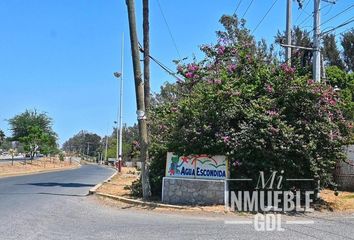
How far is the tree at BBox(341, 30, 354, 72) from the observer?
47.0m

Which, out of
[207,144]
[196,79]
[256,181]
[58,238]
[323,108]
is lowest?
[58,238]

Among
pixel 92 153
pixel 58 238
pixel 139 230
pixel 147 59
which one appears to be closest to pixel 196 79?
pixel 147 59

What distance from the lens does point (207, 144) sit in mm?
15523

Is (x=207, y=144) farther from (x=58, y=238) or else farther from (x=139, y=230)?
(x=58, y=238)

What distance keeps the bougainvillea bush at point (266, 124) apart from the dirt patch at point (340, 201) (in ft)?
2.68

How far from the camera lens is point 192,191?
1531 centimetres

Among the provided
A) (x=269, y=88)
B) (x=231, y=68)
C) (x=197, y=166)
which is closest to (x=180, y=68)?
(x=231, y=68)

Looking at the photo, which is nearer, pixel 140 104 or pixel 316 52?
pixel 140 104

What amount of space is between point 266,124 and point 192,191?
3091mm

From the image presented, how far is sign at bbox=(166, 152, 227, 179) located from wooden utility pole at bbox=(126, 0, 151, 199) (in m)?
1.32

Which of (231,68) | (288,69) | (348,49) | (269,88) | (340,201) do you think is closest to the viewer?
(288,69)

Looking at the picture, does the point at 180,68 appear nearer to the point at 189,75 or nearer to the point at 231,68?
the point at 189,75

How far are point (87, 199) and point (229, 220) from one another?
6765 mm

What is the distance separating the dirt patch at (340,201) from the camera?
15.1m
